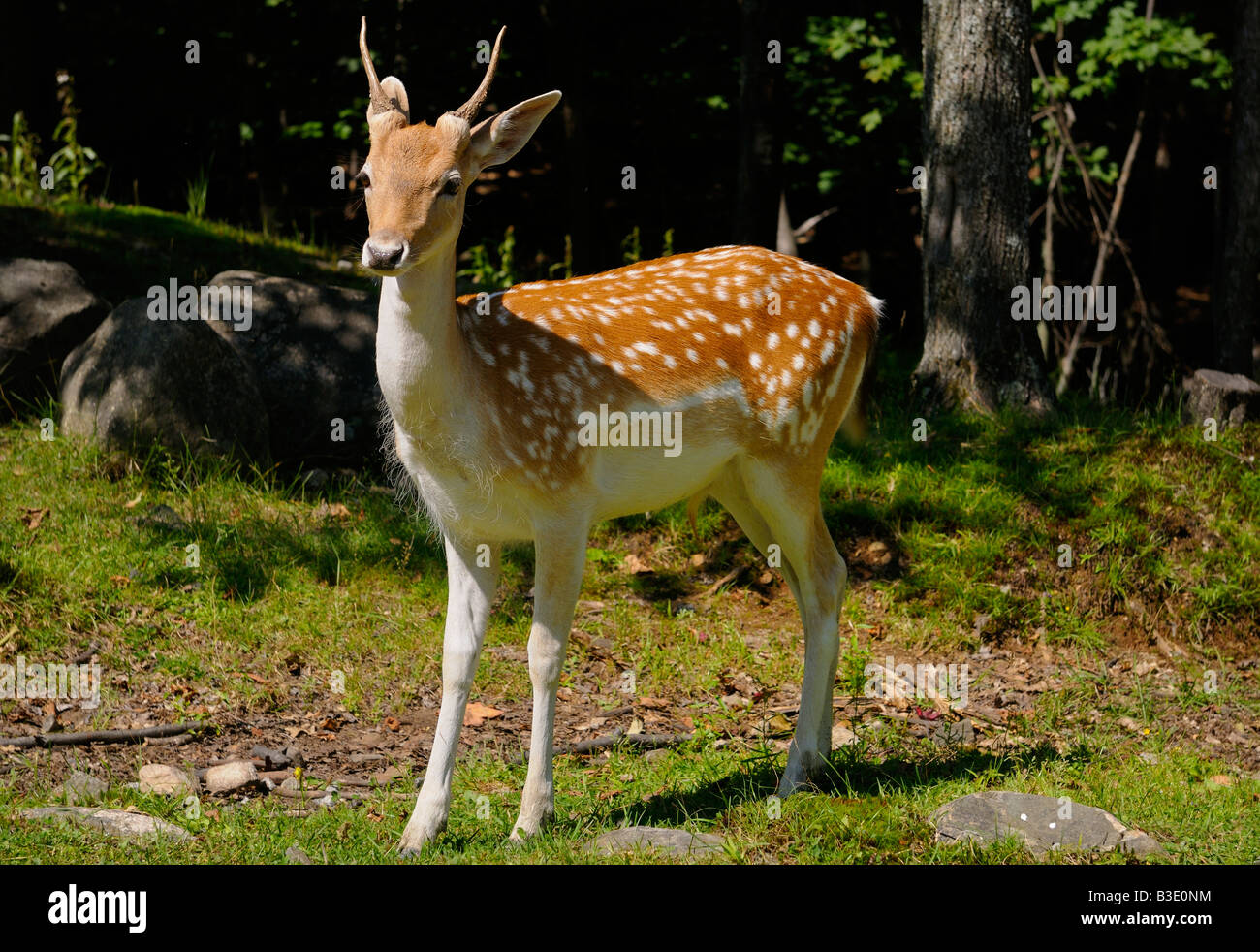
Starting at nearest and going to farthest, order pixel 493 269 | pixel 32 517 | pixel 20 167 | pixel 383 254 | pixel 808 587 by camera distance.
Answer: pixel 383 254
pixel 808 587
pixel 32 517
pixel 20 167
pixel 493 269

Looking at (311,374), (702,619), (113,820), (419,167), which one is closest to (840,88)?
(311,374)

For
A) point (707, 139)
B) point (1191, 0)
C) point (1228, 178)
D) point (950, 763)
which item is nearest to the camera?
point (950, 763)

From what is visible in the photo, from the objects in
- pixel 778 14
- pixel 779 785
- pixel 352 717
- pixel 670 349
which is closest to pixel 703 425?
pixel 670 349

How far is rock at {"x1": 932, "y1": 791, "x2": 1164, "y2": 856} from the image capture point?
470 cm

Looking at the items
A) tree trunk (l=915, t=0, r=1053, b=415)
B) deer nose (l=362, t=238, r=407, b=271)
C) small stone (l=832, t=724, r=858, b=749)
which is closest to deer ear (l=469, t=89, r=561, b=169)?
deer nose (l=362, t=238, r=407, b=271)

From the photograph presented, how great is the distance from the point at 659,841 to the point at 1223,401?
5.63m

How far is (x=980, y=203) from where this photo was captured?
8.80 m

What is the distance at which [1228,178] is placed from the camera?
10.2 metres

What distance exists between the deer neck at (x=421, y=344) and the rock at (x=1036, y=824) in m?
2.33

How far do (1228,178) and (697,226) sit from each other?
6.38 meters

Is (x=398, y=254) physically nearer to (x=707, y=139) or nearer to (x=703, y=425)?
(x=703, y=425)

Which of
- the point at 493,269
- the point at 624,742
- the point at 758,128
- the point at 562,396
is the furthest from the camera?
the point at 493,269

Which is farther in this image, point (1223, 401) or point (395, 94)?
point (1223, 401)

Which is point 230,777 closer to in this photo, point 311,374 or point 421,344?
point 421,344
